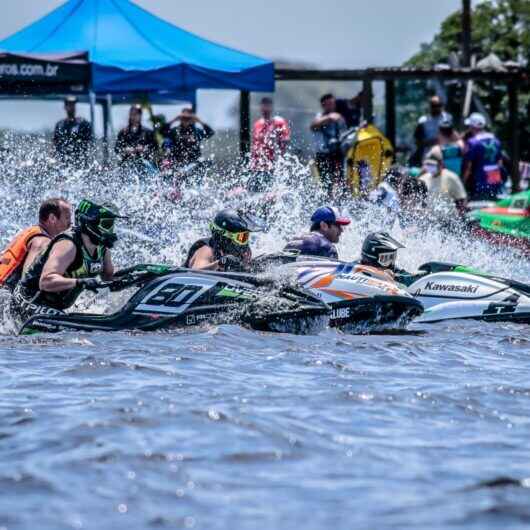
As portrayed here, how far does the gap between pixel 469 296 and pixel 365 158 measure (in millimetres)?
7256

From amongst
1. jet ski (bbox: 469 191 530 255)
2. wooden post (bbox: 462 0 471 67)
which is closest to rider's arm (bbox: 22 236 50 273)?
jet ski (bbox: 469 191 530 255)

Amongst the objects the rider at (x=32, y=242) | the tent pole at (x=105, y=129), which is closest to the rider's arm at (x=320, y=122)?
the tent pole at (x=105, y=129)

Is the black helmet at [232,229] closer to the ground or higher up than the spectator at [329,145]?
closer to the ground

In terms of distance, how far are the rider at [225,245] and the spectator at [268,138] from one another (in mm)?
6816

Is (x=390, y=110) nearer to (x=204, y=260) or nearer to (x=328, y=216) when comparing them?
(x=328, y=216)

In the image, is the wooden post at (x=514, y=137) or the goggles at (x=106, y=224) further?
the wooden post at (x=514, y=137)

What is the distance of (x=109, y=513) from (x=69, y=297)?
544cm

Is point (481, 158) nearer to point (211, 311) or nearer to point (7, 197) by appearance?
point (7, 197)

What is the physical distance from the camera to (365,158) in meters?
19.1

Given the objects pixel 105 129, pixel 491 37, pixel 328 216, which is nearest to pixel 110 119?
pixel 105 129

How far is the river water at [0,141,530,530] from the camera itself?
5.77 m

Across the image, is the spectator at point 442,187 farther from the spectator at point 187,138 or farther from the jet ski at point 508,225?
the spectator at point 187,138

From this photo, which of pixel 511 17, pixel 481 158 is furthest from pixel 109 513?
pixel 511 17

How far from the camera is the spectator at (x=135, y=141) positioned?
1775cm
